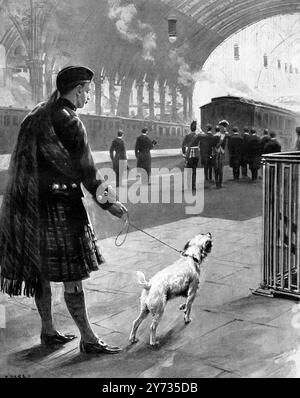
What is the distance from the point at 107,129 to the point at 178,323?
1997 millimetres

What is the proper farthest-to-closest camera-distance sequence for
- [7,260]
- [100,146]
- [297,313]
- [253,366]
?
[100,146]
[297,313]
[7,260]
[253,366]

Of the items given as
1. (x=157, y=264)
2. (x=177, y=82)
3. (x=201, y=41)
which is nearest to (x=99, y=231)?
(x=157, y=264)

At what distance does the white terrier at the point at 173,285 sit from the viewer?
13.4ft

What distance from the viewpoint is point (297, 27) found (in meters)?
5.36

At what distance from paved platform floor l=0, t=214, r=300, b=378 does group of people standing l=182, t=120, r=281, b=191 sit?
72 centimetres

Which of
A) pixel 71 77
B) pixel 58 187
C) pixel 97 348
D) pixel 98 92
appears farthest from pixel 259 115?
pixel 97 348

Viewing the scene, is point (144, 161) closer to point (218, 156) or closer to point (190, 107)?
point (218, 156)

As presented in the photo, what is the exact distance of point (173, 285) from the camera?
4227 mm

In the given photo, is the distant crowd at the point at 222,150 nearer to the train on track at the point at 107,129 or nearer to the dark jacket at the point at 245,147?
the dark jacket at the point at 245,147

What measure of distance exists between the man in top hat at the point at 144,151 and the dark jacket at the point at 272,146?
127cm

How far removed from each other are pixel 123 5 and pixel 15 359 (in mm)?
3229

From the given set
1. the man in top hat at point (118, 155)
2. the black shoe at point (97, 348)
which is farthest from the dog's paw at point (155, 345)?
the man in top hat at point (118, 155)

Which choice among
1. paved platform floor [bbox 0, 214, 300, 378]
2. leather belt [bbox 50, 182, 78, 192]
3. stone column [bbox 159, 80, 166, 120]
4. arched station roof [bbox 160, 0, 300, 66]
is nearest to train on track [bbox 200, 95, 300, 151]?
stone column [bbox 159, 80, 166, 120]

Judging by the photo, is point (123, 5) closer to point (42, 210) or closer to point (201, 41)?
point (201, 41)
